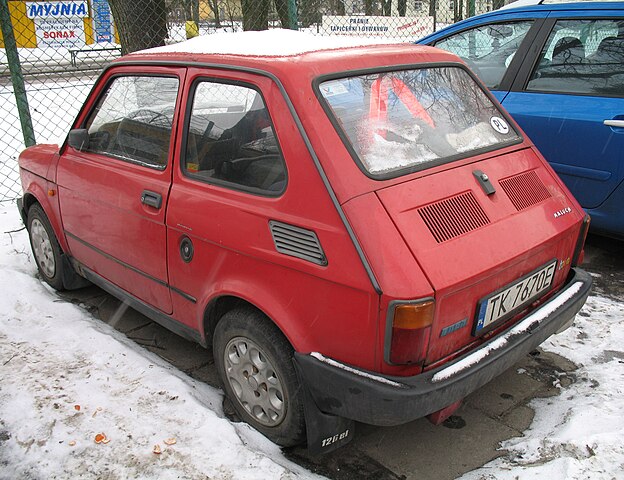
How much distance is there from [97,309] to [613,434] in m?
3.28

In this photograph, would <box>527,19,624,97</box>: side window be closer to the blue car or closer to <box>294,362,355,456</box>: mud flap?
the blue car

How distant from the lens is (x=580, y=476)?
231 cm

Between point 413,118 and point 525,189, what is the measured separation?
0.64 metres

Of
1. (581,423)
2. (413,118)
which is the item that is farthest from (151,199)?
(581,423)

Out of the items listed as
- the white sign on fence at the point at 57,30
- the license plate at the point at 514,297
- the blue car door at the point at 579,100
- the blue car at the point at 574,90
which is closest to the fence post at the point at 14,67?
the blue car at the point at 574,90

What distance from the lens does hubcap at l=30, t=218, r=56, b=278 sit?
167 inches

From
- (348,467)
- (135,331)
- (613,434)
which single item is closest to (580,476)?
(613,434)

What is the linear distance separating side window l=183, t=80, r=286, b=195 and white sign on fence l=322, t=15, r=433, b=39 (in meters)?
7.98

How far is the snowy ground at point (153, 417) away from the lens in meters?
2.45

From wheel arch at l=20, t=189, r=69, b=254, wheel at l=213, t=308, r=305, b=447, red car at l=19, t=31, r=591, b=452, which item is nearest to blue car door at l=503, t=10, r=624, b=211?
red car at l=19, t=31, r=591, b=452

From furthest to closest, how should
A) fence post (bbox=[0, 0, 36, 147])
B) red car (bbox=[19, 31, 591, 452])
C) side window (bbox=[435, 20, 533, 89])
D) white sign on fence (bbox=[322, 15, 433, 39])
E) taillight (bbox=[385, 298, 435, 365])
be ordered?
white sign on fence (bbox=[322, 15, 433, 39]) → fence post (bbox=[0, 0, 36, 147]) → side window (bbox=[435, 20, 533, 89]) → red car (bbox=[19, 31, 591, 452]) → taillight (bbox=[385, 298, 435, 365])

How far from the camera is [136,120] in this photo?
333 centimetres

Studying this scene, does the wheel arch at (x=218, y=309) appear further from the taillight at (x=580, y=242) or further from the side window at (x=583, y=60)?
the side window at (x=583, y=60)

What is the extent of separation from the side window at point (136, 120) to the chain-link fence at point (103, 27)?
2.34m
